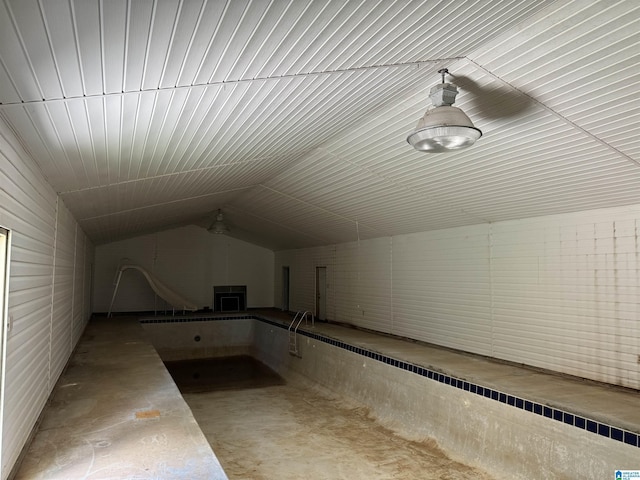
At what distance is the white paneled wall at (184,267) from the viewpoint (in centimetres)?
1186

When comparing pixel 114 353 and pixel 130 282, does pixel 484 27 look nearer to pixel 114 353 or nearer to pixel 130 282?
pixel 114 353

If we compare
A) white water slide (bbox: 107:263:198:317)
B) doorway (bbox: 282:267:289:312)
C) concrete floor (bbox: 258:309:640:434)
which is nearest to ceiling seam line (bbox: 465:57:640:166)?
concrete floor (bbox: 258:309:640:434)

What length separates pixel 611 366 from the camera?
4.54 meters

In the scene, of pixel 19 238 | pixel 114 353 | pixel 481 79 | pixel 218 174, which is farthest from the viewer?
pixel 114 353

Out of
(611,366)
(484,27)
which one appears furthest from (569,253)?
(484,27)

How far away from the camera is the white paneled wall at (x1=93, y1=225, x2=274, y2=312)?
1186cm

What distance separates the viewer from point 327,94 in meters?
3.13

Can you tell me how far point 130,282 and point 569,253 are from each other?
34.8ft

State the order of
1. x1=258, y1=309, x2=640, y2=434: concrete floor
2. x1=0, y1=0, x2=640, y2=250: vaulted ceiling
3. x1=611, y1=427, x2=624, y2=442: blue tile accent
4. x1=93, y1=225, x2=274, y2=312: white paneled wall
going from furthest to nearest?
x1=93, y1=225, x2=274, y2=312: white paneled wall
x1=258, y1=309, x2=640, y2=434: concrete floor
x1=611, y1=427, x2=624, y2=442: blue tile accent
x1=0, y1=0, x2=640, y2=250: vaulted ceiling

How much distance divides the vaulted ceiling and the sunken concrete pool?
82.4 inches

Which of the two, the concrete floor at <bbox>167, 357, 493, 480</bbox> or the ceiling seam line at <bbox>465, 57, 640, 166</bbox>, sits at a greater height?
the ceiling seam line at <bbox>465, 57, 640, 166</bbox>

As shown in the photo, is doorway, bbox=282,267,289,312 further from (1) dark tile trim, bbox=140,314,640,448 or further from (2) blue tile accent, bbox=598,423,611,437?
(2) blue tile accent, bbox=598,423,611,437

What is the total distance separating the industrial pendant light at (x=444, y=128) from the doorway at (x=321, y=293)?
7824 millimetres

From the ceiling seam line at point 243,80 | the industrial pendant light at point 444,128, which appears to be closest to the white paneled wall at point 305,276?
the industrial pendant light at point 444,128
